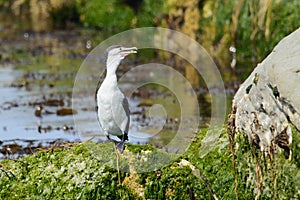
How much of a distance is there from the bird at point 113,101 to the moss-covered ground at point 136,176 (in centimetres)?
23

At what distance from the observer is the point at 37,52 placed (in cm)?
1827

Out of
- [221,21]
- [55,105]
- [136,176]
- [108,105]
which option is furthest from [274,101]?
[221,21]

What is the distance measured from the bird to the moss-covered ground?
23cm

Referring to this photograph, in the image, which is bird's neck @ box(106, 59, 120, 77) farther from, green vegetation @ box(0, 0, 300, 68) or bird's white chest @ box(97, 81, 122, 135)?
green vegetation @ box(0, 0, 300, 68)

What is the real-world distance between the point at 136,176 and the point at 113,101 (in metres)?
0.68

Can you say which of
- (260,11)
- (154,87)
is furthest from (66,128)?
(260,11)

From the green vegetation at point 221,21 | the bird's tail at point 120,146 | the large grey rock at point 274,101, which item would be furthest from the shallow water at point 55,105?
the large grey rock at point 274,101

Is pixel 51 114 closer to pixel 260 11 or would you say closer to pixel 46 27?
pixel 260 11

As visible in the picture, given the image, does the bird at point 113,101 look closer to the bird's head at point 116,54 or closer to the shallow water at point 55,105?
the bird's head at point 116,54

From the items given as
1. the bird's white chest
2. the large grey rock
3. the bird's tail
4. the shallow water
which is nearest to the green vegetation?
the shallow water

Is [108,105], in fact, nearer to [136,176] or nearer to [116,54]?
[116,54]

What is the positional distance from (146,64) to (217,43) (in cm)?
180

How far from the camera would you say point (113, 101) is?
5.96 metres

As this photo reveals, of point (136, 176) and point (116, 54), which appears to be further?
point (116, 54)
